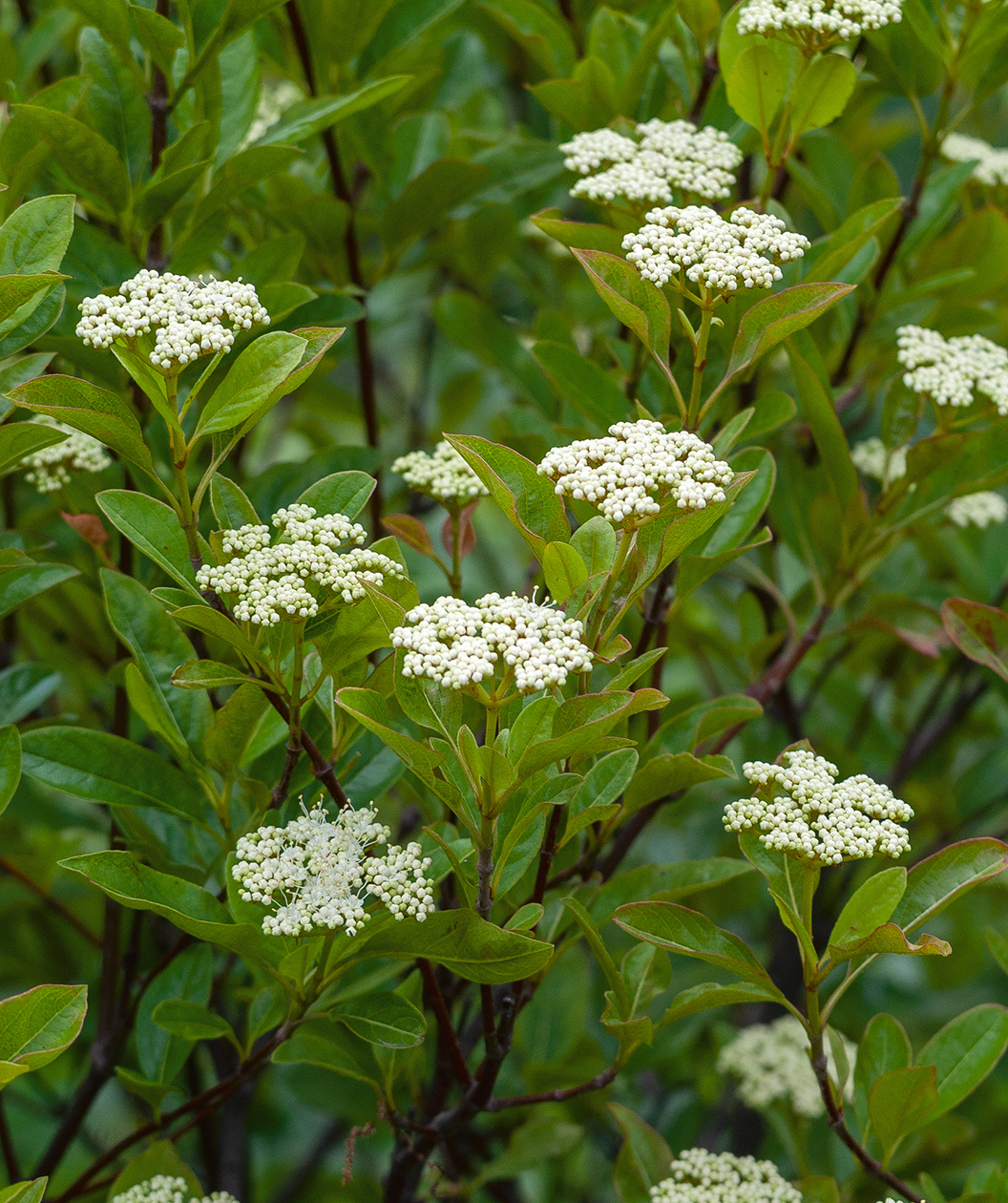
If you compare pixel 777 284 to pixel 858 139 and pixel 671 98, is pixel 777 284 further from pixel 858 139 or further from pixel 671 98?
pixel 858 139

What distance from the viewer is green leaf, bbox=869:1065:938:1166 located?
1144 mm

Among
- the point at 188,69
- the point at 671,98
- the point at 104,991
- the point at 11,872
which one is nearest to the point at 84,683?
the point at 11,872

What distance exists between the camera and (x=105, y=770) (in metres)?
1.21

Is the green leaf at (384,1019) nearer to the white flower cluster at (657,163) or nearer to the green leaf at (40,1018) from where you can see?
the green leaf at (40,1018)

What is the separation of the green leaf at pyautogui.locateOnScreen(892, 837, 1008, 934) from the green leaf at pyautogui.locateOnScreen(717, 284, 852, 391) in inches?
17.9

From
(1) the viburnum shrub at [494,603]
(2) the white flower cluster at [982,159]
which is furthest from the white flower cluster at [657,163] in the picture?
(2) the white flower cluster at [982,159]

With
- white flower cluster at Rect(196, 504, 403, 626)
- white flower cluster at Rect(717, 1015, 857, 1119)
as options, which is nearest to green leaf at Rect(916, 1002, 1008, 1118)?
white flower cluster at Rect(717, 1015, 857, 1119)

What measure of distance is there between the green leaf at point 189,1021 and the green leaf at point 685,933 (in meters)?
0.40

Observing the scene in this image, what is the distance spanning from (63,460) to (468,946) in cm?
71

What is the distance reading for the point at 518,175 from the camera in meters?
1.69

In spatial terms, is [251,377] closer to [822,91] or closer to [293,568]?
[293,568]

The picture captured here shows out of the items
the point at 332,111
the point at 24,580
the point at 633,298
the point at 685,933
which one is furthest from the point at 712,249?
the point at 24,580

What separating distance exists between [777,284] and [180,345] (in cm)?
74

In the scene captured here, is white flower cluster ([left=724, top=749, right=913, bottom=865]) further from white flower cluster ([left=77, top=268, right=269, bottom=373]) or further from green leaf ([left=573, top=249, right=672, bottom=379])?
white flower cluster ([left=77, top=268, right=269, bottom=373])
